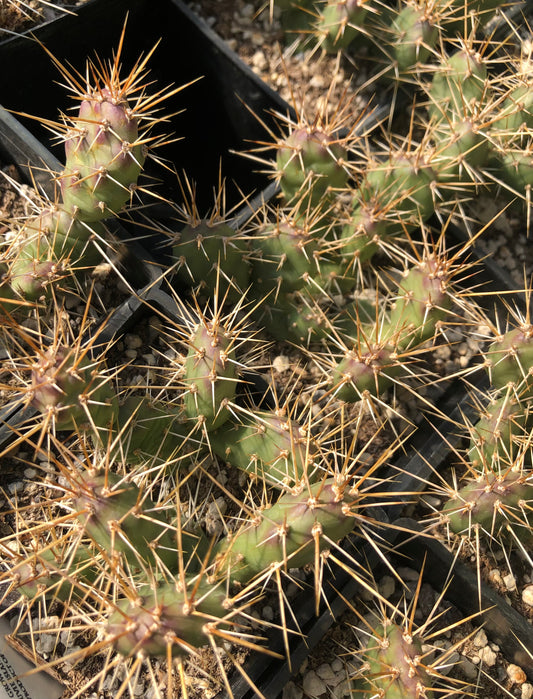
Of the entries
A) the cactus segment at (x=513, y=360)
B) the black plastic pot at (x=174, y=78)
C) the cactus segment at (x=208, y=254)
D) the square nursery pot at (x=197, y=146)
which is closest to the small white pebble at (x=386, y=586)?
the square nursery pot at (x=197, y=146)

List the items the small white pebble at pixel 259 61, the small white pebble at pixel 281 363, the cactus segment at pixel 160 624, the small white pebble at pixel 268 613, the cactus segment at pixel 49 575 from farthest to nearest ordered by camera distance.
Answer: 1. the small white pebble at pixel 259 61
2. the small white pebble at pixel 281 363
3. the small white pebble at pixel 268 613
4. the cactus segment at pixel 49 575
5. the cactus segment at pixel 160 624

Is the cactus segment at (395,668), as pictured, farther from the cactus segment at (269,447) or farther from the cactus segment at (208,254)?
the cactus segment at (208,254)

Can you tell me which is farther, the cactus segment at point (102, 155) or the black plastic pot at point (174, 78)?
the black plastic pot at point (174, 78)

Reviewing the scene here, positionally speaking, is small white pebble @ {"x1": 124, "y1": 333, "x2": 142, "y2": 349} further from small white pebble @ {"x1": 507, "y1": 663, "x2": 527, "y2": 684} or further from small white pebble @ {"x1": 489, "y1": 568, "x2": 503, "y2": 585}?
small white pebble @ {"x1": 507, "y1": 663, "x2": 527, "y2": 684}

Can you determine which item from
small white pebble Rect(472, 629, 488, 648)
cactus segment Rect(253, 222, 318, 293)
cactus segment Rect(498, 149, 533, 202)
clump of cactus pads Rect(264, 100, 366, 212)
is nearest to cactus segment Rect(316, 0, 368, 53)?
clump of cactus pads Rect(264, 100, 366, 212)

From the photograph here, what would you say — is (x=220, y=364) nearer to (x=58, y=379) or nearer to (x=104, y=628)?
(x=58, y=379)

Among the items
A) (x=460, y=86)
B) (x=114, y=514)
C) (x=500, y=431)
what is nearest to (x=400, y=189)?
(x=460, y=86)
